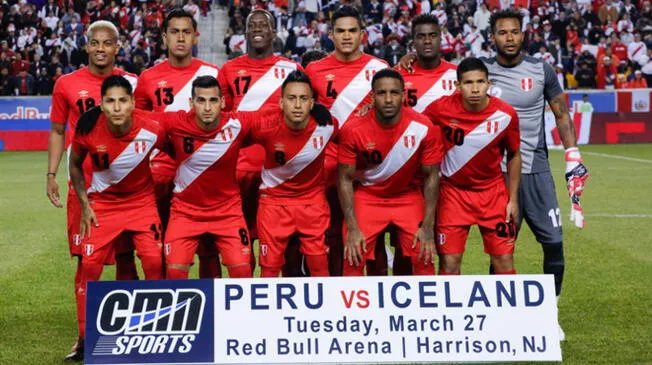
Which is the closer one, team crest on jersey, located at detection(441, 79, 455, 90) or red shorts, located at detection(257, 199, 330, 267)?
red shorts, located at detection(257, 199, 330, 267)

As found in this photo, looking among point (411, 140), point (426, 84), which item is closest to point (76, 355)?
point (411, 140)

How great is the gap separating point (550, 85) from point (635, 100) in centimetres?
2090

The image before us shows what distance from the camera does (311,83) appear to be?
305 inches

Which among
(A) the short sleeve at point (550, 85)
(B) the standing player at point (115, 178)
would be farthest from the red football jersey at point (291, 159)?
(A) the short sleeve at point (550, 85)

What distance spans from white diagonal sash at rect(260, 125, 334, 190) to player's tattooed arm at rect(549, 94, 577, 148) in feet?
5.57

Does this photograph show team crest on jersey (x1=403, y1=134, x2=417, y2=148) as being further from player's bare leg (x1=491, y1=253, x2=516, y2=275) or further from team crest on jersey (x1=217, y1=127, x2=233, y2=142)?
team crest on jersey (x1=217, y1=127, x2=233, y2=142)

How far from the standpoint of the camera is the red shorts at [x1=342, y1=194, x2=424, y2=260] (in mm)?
7234

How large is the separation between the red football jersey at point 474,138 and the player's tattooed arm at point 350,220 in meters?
0.72

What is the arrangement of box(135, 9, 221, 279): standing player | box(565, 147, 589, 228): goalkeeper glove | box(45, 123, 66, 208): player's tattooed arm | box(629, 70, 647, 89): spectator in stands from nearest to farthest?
box(565, 147, 589, 228): goalkeeper glove
box(45, 123, 66, 208): player's tattooed arm
box(135, 9, 221, 279): standing player
box(629, 70, 647, 89): spectator in stands

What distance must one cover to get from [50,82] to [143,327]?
23613 mm

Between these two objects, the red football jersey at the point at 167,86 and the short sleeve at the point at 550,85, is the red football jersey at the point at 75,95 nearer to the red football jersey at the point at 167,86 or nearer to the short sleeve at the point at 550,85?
the red football jersey at the point at 167,86

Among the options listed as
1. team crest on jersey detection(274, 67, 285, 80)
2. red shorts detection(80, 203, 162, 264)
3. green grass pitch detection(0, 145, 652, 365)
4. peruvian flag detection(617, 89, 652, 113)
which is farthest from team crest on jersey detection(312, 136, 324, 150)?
peruvian flag detection(617, 89, 652, 113)

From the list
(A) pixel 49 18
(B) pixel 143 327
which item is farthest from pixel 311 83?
(A) pixel 49 18

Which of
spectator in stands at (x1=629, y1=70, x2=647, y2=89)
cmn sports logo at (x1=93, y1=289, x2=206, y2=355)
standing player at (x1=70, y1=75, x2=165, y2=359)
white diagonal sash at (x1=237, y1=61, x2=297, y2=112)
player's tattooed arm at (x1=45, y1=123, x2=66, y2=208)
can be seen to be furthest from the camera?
spectator in stands at (x1=629, y1=70, x2=647, y2=89)
